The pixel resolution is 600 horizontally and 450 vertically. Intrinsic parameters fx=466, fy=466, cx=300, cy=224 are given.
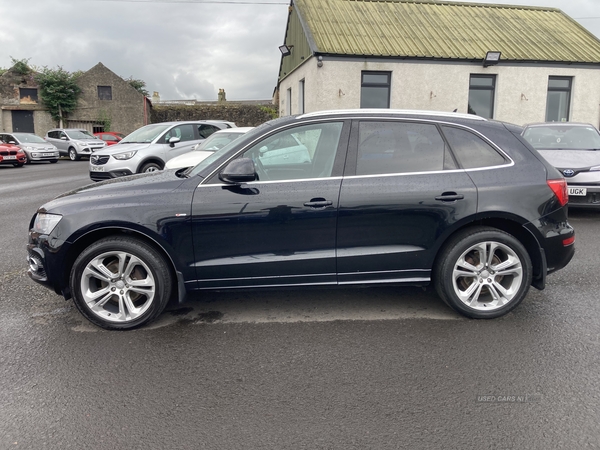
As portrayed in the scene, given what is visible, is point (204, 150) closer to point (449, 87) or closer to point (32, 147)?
point (449, 87)

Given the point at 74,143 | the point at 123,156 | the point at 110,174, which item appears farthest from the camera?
the point at 74,143

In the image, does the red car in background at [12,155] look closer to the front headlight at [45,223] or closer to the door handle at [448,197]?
the front headlight at [45,223]

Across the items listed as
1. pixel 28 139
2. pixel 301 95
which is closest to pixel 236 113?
pixel 301 95

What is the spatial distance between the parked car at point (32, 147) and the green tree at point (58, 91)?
1295cm

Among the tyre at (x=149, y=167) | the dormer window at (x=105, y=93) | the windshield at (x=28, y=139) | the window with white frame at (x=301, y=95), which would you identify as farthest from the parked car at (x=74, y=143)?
the tyre at (x=149, y=167)

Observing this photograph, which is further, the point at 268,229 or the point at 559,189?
the point at 559,189

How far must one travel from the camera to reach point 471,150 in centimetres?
396

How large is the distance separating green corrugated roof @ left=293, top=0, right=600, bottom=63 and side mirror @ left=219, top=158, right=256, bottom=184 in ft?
46.4

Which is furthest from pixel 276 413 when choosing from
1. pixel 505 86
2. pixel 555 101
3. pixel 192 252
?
pixel 555 101

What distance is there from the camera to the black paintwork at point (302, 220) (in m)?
3.67

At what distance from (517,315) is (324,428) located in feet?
7.62

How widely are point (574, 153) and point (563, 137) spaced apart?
1.08 metres

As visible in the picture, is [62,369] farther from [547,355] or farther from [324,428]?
[547,355]

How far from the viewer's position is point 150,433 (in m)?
2.52
